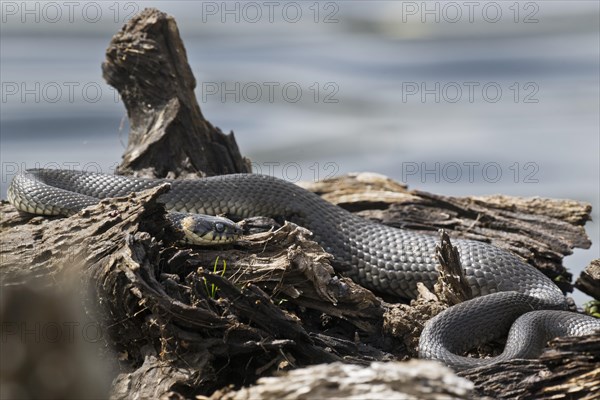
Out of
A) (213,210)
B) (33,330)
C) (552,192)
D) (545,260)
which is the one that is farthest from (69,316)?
(552,192)

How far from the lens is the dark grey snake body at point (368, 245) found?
8.27m

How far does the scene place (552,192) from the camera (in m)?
14.9

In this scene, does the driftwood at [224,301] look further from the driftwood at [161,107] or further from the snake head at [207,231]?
the driftwood at [161,107]

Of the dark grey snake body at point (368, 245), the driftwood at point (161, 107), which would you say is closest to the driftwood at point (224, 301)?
the dark grey snake body at point (368, 245)

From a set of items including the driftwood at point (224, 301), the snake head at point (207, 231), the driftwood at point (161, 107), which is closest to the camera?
the driftwood at point (224, 301)

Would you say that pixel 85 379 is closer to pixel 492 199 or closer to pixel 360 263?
pixel 360 263

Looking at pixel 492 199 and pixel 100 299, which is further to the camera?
pixel 492 199

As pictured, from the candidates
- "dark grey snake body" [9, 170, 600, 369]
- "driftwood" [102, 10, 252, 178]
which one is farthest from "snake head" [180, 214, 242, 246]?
"driftwood" [102, 10, 252, 178]

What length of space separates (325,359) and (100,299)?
1.84 metres

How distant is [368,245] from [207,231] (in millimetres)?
2495

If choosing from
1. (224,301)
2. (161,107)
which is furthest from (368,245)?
(161,107)

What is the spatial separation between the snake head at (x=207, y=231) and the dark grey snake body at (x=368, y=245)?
1.42m

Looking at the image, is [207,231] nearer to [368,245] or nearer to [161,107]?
[368,245]

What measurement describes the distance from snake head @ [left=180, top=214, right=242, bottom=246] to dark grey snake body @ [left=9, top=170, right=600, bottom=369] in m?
1.42
